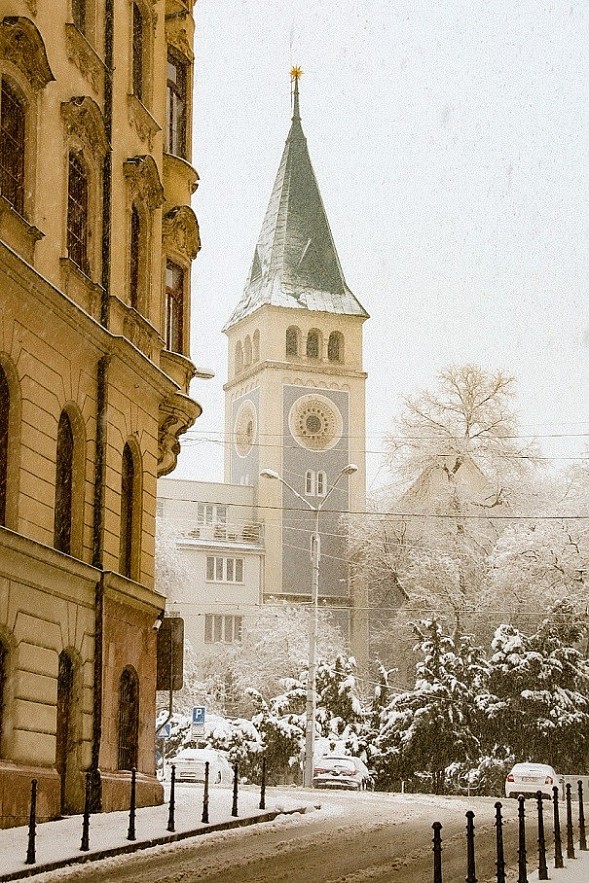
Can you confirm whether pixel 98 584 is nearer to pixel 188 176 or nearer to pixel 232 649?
pixel 188 176

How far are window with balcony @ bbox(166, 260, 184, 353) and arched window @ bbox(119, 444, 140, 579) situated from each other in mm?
3637

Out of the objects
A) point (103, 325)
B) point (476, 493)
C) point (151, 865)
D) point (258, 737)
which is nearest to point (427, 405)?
point (476, 493)

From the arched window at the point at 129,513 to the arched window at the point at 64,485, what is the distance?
2768mm

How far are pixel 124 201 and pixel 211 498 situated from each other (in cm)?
7039

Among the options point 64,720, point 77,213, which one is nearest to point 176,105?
point 77,213

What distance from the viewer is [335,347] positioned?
105688 millimetres

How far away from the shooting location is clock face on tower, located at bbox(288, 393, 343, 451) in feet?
328

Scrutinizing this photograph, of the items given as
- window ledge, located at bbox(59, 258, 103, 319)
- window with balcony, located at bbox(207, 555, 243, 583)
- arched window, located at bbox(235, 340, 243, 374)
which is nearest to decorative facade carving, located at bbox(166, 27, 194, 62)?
window ledge, located at bbox(59, 258, 103, 319)

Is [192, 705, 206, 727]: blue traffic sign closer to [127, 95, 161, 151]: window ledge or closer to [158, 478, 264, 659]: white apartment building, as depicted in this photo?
[127, 95, 161, 151]: window ledge

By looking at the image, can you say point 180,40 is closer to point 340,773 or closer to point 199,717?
point 199,717

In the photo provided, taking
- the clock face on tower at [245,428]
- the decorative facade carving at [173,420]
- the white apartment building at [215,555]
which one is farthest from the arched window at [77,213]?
the clock face on tower at [245,428]

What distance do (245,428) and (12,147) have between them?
8102 centimetres

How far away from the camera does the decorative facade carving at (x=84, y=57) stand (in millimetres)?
23875

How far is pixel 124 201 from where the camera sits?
2636cm
